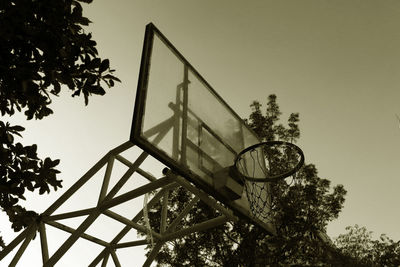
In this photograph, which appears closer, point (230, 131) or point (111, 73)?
point (111, 73)

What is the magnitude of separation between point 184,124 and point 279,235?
6.83 meters

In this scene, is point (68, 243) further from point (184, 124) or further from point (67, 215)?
point (184, 124)

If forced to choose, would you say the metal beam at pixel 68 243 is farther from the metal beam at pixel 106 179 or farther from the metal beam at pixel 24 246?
the metal beam at pixel 24 246

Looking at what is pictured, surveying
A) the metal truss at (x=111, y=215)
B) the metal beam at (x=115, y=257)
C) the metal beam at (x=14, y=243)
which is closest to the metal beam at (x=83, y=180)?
the metal truss at (x=111, y=215)

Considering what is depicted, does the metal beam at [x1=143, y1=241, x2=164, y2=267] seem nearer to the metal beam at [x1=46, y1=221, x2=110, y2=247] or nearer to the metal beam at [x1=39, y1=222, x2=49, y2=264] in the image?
the metal beam at [x1=46, y1=221, x2=110, y2=247]

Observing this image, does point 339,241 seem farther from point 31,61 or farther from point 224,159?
point 31,61

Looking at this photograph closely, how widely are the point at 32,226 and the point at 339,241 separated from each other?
14249 millimetres

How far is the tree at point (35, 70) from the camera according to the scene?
3.05m

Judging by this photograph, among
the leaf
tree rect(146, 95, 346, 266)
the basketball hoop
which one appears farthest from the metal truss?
tree rect(146, 95, 346, 266)

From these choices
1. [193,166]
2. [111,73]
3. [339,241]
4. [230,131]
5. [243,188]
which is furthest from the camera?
[339,241]

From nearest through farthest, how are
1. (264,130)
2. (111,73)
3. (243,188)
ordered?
(111,73)
(243,188)
(264,130)

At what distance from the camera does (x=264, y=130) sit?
37.9 ft

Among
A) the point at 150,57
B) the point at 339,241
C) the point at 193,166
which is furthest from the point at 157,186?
the point at 339,241

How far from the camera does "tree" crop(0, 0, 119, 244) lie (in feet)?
10.0
